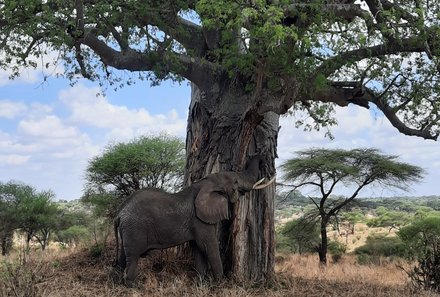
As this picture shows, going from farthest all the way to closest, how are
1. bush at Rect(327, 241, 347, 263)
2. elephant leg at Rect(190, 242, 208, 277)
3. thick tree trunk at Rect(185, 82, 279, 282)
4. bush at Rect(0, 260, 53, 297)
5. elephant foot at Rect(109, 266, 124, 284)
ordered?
1. bush at Rect(327, 241, 347, 263)
2. thick tree trunk at Rect(185, 82, 279, 282)
3. elephant leg at Rect(190, 242, 208, 277)
4. elephant foot at Rect(109, 266, 124, 284)
5. bush at Rect(0, 260, 53, 297)

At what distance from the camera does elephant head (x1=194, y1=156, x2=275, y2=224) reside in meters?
7.88

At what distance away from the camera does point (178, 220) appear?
7773 mm

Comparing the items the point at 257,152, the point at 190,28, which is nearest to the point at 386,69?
the point at 257,152

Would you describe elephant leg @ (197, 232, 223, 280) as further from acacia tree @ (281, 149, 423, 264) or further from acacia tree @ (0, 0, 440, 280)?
acacia tree @ (281, 149, 423, 264)

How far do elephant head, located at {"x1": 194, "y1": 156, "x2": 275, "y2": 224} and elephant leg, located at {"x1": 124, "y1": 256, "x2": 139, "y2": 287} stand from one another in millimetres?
1020

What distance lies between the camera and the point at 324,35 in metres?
6.98

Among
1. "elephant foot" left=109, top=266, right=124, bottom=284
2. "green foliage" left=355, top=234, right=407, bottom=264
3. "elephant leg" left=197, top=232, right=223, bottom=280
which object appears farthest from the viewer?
"green foliage" left=355, top=234, right=407, bottom=264

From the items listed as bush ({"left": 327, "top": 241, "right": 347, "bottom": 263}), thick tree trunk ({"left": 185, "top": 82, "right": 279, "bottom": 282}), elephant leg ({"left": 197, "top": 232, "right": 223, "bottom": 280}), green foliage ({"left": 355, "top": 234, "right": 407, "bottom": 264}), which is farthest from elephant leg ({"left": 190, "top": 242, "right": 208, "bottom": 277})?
green foliage ({"left": 355, "top": 234, "right": 407, "bottom": 264})

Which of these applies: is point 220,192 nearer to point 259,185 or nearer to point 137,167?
point 259,185

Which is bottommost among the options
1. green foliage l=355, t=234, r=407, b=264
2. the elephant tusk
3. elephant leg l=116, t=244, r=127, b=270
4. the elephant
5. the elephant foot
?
green foliage l=355, t=234, r=407, b=264

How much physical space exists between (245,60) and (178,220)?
2269mm

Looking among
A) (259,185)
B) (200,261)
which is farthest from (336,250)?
(200,261)

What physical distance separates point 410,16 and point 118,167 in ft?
39.0

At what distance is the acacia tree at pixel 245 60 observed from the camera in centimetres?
718
